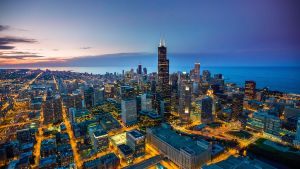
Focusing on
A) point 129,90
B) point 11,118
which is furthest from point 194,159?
point 11,118

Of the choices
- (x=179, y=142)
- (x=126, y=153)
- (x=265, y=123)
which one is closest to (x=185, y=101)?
(x=265, y=123)

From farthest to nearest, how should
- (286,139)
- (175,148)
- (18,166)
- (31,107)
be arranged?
(31,107), (286,139), (175,148), (18,166)

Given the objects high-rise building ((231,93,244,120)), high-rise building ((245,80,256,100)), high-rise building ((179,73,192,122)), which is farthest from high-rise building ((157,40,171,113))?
high-rise building ((245,80,256,100))

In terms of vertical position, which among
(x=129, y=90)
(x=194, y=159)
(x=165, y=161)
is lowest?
(x=165, y=161)

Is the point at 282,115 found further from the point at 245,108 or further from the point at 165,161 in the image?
the point at 165,161

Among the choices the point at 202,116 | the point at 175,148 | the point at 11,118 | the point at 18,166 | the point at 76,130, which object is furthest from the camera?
the point at 11,118

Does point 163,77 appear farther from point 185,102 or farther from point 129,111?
point 129,111

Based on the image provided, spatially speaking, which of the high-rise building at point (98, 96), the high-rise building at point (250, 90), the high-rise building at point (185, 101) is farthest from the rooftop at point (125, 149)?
the high-rise building at point (250, 90)

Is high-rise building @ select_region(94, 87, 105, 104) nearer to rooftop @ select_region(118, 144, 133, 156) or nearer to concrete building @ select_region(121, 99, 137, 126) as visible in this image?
concrete building @ select_region(121, 99, 137, 126)
